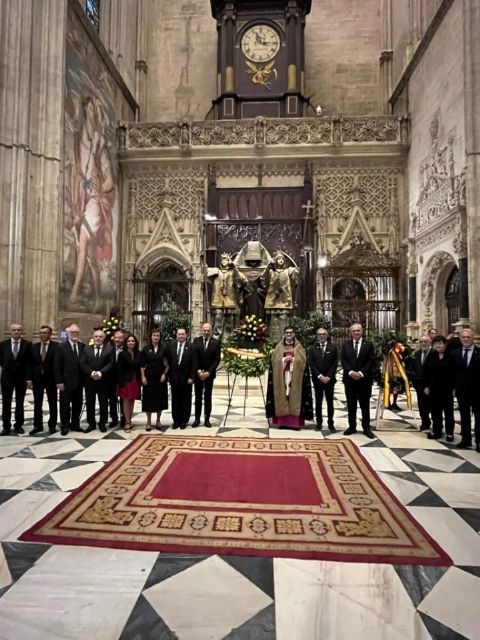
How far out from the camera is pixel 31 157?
9.77 metres

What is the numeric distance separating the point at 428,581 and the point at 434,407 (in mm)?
3468

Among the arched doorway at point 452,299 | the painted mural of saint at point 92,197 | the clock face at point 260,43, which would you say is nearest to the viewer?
the arched doorway at point 452,299

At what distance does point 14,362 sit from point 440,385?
5655 mm

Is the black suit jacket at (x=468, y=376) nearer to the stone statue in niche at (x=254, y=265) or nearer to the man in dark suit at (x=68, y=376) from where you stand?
the man in dark suit at (x=68, y=376)

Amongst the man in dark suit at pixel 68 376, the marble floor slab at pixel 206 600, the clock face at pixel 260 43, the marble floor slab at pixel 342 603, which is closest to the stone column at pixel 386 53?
the clock face at pixel 260 43

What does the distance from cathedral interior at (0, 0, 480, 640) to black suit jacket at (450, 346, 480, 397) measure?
840mm

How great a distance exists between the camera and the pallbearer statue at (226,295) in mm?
10008

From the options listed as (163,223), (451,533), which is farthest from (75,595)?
(163,223)

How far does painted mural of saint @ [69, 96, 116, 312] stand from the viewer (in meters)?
11.9

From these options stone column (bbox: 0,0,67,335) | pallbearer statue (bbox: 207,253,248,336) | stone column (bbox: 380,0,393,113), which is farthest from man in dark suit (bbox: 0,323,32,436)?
stone column (bbox: 380,0,393,113)

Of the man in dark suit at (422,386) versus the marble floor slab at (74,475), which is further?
the man in dark suit at (422,386)

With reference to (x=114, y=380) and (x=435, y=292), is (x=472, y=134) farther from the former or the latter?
(x=114, y=380)

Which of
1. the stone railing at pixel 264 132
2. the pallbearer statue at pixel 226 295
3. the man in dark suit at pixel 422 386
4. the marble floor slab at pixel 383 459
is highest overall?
the stone railing at pixel 264 132

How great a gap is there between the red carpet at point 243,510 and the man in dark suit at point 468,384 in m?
1.56
